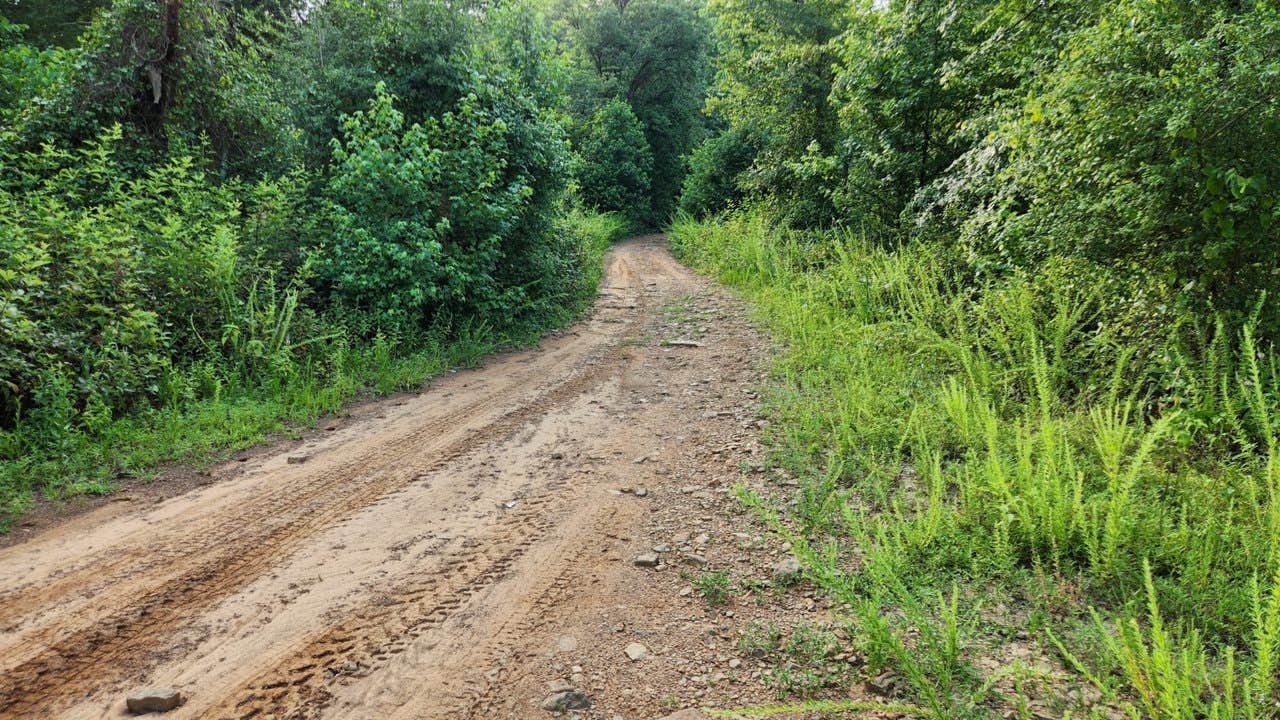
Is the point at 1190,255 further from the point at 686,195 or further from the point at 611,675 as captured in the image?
the point at 686,195

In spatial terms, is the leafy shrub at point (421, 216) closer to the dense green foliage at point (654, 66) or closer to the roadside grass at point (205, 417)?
the roadside grass at point (205, 417)

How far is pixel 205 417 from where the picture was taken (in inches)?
200

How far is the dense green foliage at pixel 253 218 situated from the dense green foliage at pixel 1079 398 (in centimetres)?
428

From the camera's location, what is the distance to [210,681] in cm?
237

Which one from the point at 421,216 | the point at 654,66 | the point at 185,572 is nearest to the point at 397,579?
the point at 185,572

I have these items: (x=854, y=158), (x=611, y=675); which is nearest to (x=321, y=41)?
(x=854, y=158)

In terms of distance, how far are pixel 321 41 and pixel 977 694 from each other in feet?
31.8

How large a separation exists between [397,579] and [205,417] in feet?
10.1

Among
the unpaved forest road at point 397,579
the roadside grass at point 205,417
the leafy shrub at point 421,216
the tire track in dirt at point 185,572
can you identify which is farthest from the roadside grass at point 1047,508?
Answer: the leafy shrub at point 421,216

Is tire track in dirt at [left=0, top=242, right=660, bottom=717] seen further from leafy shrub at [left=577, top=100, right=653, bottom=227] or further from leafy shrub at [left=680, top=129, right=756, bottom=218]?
leafy shrub at [left=577, top=100, right=653, bottom=227]

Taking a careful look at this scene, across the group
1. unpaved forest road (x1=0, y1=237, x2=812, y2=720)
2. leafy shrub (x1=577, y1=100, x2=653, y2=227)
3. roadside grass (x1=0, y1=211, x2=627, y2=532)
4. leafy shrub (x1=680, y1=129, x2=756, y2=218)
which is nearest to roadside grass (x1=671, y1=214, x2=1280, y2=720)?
unpaved forest road (x1=0, y1=237, x2=812, y2=720)

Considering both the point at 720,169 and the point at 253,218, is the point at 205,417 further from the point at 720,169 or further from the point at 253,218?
the point at 720,169

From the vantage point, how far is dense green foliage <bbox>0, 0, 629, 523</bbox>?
480 cm

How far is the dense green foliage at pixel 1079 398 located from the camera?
7.66ft
